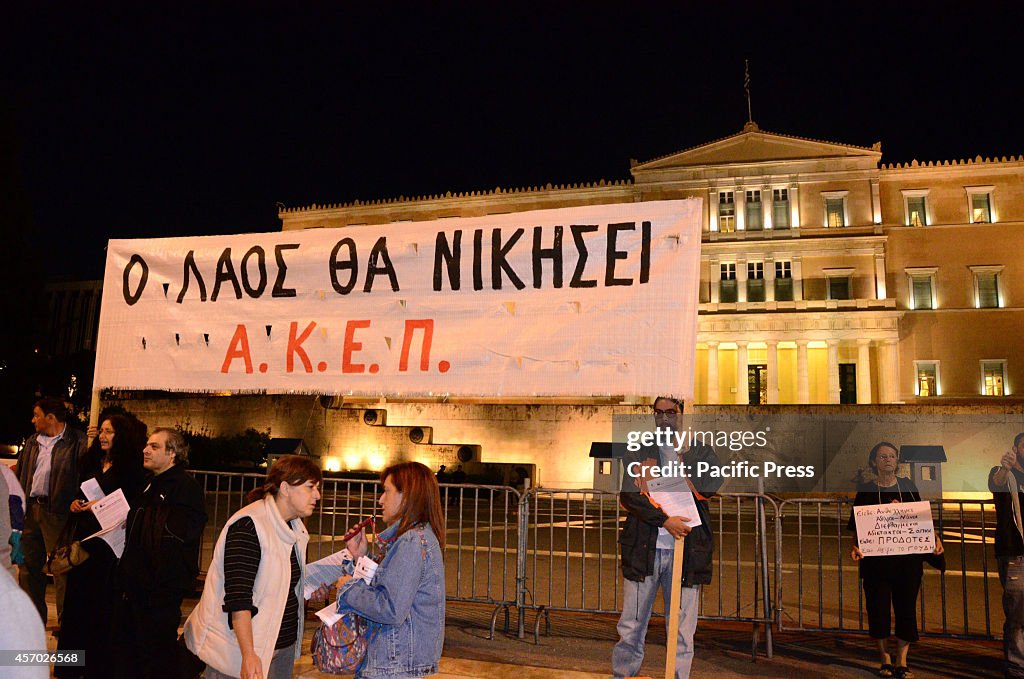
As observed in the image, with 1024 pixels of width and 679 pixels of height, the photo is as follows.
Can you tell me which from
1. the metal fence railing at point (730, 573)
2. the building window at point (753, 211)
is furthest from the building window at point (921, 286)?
the metal fence railing at point (730, 573)

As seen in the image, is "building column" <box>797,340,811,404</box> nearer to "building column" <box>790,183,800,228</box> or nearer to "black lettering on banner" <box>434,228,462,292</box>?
"building column" <box>790,183,800,228</box>

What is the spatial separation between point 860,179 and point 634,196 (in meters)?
11.7

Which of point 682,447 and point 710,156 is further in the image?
point 710,156

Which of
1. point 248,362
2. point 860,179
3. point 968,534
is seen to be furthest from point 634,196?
point 248,362

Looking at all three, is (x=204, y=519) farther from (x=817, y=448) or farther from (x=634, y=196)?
(x=634, y=196)

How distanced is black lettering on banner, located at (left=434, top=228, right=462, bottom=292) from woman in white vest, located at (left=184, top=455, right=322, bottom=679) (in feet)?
5.80

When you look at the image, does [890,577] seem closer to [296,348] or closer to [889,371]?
[296,348]

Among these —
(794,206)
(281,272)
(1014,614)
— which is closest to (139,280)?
(281,272)

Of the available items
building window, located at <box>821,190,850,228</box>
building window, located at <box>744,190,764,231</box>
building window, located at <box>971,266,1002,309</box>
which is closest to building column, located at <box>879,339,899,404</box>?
building window, located at <box>971,266,1002,309</box>

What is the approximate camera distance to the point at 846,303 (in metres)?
38.1

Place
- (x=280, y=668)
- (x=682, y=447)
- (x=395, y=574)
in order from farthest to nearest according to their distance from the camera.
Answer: (x=682, y=447) < (x=280, y=668) < (x=395, y=574)

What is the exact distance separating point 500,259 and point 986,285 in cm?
4202

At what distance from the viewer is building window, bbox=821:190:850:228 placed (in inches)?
1563

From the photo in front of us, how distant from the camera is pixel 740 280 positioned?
40.1m
